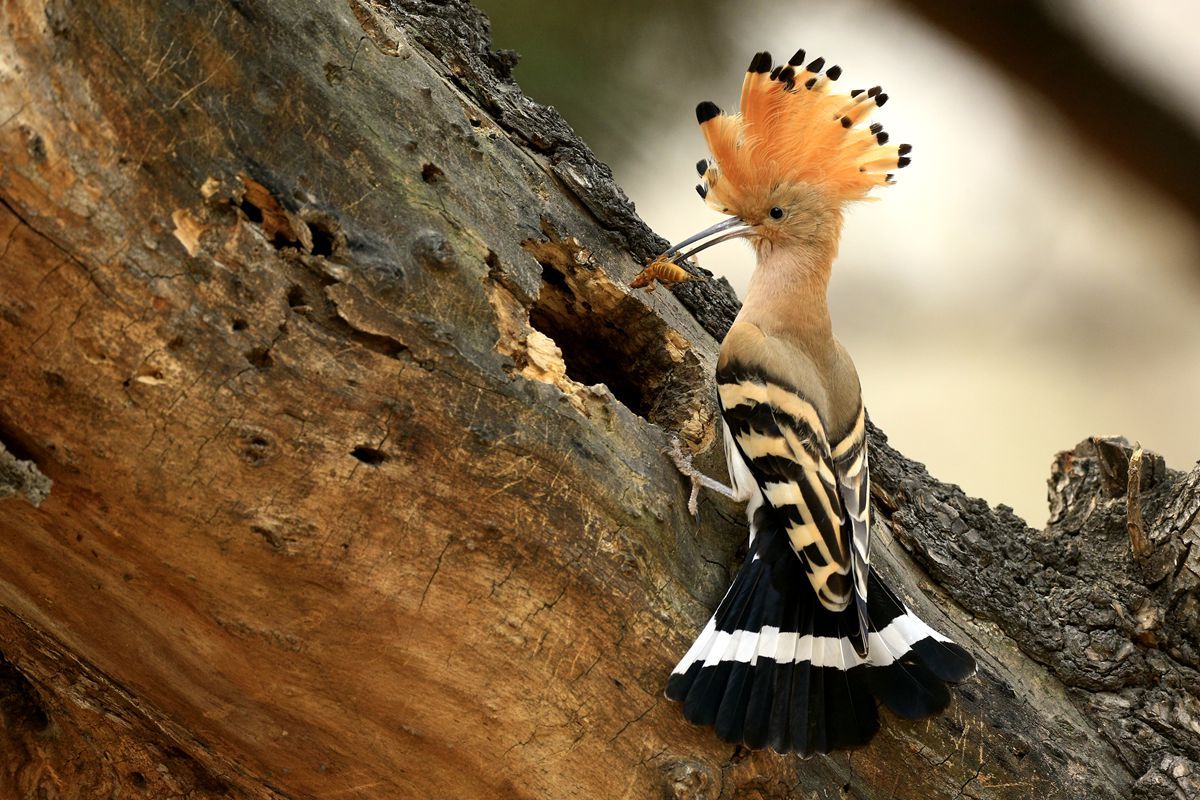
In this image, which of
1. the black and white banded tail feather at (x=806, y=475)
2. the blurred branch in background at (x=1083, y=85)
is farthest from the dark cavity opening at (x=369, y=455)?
the blurred branch in background at (x=1083, y=85)

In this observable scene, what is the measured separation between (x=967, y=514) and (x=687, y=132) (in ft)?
5.20

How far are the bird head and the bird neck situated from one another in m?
0.02

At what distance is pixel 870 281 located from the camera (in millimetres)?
3453

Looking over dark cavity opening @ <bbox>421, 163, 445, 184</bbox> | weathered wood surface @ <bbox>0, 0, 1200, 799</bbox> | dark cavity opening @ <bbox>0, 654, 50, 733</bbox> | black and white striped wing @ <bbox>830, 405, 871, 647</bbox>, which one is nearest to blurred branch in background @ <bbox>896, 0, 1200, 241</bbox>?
black and white striped wing @ <bbox>830, 405, 871, 647</bbox>

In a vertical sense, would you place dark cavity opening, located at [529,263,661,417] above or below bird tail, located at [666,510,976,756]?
above

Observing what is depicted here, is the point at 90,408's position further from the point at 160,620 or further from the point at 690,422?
the point at 690,422

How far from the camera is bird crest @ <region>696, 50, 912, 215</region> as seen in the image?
1863 mm

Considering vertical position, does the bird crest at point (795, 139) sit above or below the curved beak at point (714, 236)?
above

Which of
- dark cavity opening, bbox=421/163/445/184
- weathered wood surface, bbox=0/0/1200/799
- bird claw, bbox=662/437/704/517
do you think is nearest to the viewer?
weathered wood surface, bbox=0/0/1200/799

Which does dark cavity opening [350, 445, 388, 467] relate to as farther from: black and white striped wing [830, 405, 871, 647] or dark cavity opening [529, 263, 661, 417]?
black and white striped wing [830, 405, 871, 647]

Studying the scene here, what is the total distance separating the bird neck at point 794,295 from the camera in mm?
1937

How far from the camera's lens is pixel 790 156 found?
1939 millimetres

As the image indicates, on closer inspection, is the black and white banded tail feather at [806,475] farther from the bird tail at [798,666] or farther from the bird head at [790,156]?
the bird head at [790,156]

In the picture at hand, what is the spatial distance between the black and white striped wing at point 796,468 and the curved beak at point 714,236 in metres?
0.22
